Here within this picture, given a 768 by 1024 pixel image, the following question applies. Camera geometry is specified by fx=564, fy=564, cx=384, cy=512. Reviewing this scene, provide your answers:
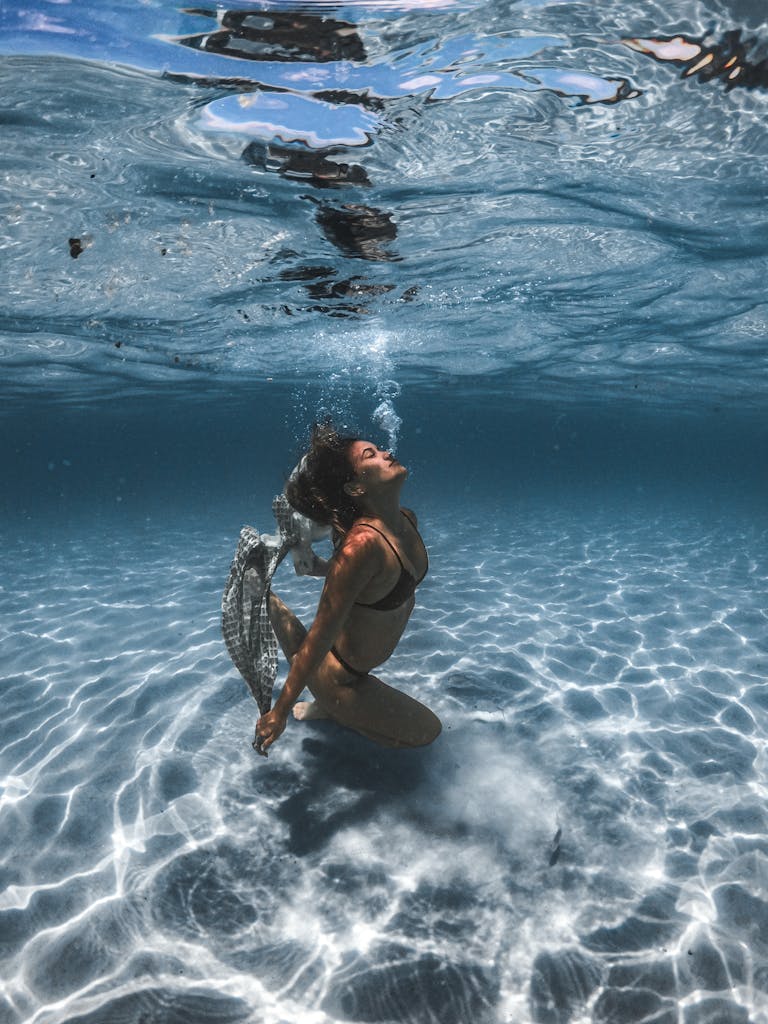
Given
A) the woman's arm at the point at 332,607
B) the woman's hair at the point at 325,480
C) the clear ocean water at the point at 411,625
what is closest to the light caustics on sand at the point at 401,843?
the clear ocean water at the point at 411,625

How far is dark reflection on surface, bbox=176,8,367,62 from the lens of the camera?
5.16 meters

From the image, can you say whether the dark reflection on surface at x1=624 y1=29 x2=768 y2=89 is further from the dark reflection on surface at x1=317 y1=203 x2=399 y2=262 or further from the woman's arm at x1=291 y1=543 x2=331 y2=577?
the woman's arm at x1=291 y1=543 x2=331 y2=577

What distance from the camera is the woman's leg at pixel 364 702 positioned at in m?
4.52

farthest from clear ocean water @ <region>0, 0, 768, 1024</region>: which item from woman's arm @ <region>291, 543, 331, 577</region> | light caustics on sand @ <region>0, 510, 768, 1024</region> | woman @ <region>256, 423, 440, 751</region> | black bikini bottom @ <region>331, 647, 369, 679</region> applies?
woman's arm @ <region>291, 543, 331, 577</region>

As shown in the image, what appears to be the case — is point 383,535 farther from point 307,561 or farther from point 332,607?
point 307,561

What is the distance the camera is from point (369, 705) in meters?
4.52

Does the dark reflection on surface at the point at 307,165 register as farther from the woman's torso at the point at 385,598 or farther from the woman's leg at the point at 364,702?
the woman's leg at the point at 364,702

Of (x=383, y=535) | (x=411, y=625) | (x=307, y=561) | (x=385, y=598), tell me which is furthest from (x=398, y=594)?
(x=411, y=625)

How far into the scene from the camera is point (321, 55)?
5.74 metres

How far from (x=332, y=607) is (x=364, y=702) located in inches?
49.8

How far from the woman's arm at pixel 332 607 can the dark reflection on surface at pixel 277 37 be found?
4965 millimetres

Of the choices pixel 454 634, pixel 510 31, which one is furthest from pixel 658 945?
pixel 510 31

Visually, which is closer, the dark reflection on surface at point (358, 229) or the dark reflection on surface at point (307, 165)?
the dark reflection on surface at point (307, 165)

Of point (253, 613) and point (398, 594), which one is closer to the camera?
point (398, 594)
